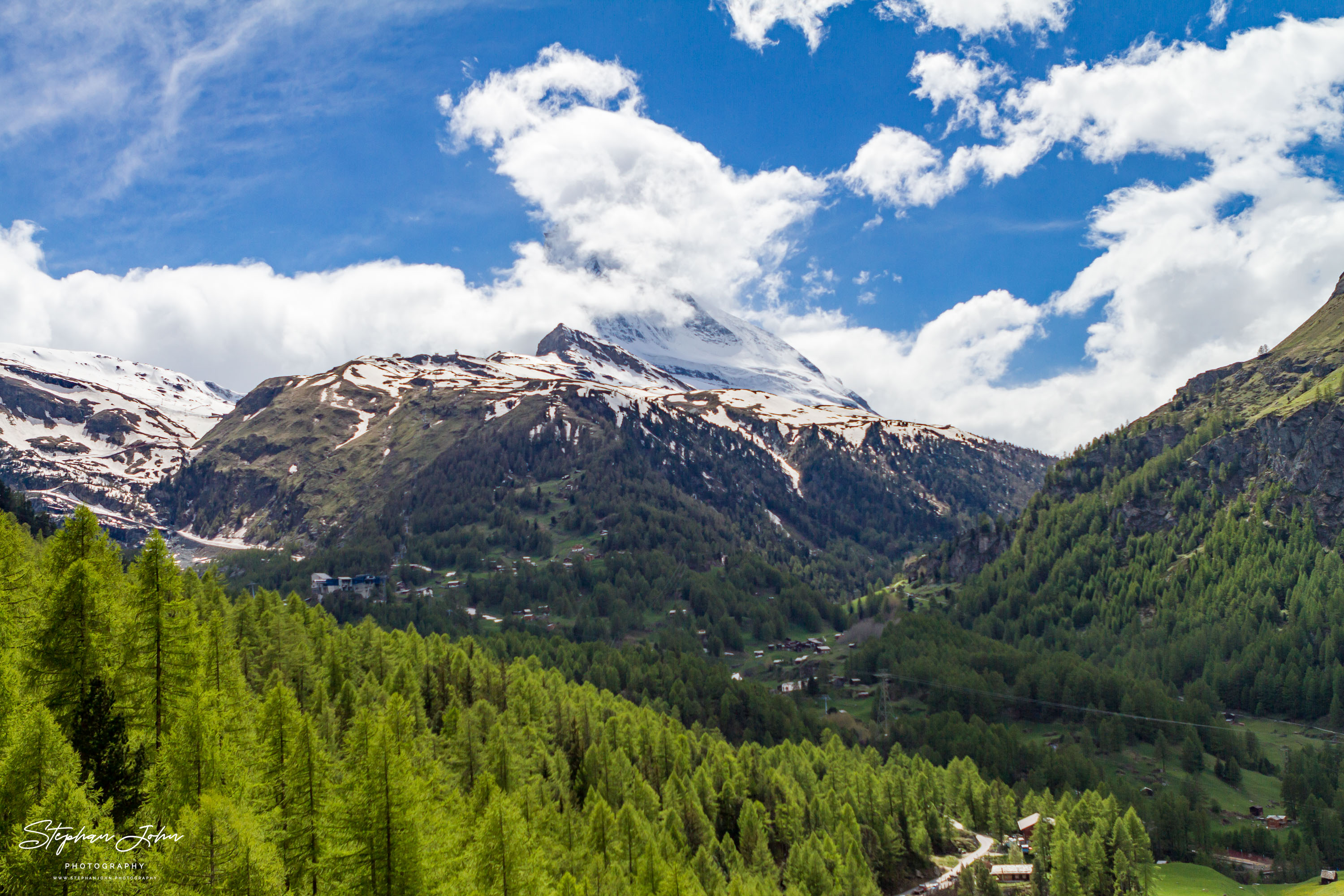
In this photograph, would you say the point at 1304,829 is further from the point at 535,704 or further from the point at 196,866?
the point at 196,866

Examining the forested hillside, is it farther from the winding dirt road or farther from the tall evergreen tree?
the winding dirt road

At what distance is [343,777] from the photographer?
62.0m

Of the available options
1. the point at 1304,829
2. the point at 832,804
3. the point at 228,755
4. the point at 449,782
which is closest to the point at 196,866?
the point at 228,755

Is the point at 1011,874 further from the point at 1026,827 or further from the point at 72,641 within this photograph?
the point at 72,641

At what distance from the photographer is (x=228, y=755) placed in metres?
47.8

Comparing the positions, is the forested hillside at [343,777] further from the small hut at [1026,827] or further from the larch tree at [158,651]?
the small hut at [1026,827]

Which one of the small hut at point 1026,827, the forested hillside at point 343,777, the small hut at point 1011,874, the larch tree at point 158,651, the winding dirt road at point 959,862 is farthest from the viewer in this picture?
the small hut at point 1026,827

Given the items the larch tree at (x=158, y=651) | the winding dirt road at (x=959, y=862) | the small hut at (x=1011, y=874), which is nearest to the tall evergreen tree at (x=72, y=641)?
the larch tree at (x=158, y=651)

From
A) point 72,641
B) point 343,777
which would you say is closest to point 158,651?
point 72,641

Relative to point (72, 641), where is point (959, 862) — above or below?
below

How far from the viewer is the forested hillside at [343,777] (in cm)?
3622

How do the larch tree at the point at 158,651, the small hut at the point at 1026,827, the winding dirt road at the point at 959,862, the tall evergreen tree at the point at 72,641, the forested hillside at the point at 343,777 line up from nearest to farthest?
1. the forested hillside at the point at 343,777
2. the tall evergreen tree at the point at 72,641
3. the larch tree at the point at 158,651
4. the winding dirt road at the point at 959,862
5. the small hut at the point at 1026,827

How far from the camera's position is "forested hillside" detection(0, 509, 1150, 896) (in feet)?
119

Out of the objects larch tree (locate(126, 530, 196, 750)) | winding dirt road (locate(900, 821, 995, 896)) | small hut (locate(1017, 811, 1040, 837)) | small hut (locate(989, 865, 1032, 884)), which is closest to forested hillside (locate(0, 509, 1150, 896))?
larch tree (locate(126, 530, 196, 750))
